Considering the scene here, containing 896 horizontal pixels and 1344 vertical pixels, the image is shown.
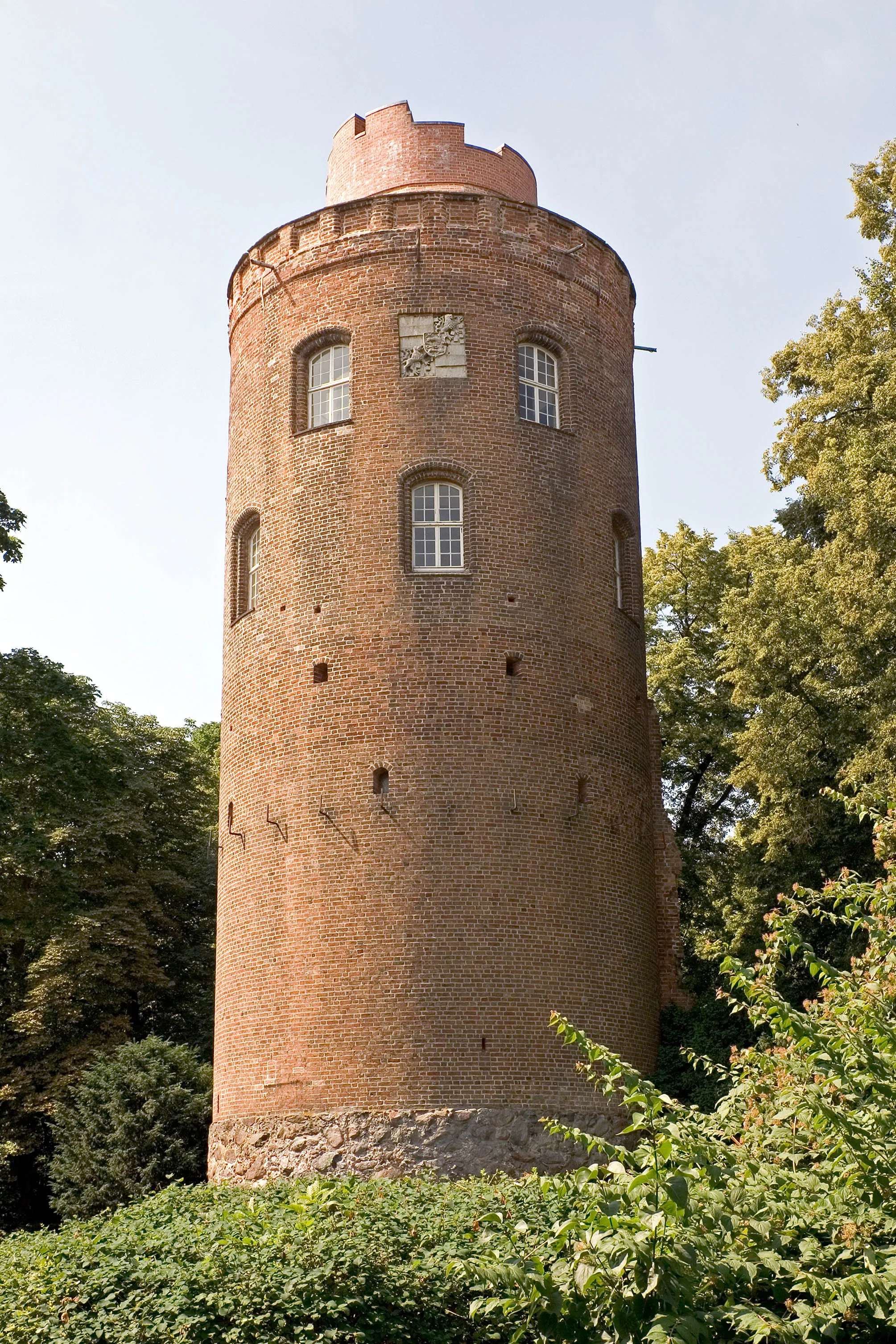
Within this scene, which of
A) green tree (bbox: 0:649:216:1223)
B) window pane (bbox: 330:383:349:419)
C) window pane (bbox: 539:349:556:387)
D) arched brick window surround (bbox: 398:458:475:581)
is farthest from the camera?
green tree (bbox: 0:649:216:1223)

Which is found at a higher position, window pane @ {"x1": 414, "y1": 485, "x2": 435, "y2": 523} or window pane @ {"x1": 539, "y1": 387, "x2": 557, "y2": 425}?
window pane @ {"x1": 539, "y1": 387, "x2": 557, "y2": 425}

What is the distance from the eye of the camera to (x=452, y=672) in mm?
19766

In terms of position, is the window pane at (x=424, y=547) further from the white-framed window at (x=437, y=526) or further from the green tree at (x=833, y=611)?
the green tree at (x=833, y=611)

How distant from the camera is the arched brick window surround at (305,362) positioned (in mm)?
21594

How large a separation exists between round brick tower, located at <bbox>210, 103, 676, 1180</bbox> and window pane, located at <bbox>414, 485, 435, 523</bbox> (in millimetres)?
46

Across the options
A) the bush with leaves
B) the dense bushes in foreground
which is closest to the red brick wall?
the dense bushes in foreground

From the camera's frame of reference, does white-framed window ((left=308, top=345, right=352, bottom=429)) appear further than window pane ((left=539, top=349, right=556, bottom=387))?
No

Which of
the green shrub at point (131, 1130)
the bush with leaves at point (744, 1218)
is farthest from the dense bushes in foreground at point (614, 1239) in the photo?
the green shrub at point (131, 1130)

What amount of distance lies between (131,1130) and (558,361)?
41.6ft

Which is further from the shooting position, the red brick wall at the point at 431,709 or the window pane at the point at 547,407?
the window pane at the point at 547,407

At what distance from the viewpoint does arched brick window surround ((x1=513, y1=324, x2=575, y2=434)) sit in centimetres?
2153

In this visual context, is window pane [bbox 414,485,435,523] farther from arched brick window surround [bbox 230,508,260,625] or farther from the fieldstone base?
the fieldstone base

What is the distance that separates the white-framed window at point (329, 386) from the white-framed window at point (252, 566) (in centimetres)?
185

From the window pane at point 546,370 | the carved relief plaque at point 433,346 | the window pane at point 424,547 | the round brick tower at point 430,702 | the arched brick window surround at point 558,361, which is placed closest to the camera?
the round brick tower at point 430,702
